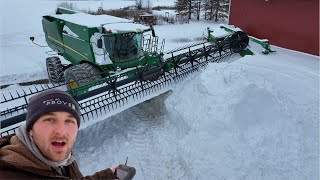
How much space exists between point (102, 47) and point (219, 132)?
3144 millimetres

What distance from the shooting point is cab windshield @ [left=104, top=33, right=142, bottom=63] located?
21.3 feet

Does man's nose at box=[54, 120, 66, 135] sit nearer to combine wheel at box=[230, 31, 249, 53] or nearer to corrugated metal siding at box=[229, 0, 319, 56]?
combine wheel at box=[230, 31, 249, 53]

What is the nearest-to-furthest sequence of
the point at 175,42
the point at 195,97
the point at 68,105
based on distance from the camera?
the point at 68,105
the point at 195,97
the point at 175,42

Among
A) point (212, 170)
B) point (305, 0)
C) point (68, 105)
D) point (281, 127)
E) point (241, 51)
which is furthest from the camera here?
point (305, 0)

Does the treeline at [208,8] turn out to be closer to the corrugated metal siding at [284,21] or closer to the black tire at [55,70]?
the corrugated metal siding at [284,21]

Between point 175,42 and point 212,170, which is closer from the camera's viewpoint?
point 212,170

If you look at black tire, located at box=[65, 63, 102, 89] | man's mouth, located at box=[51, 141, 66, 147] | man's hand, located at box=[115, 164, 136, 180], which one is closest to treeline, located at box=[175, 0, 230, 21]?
black tire, located at box=[65, 63, 102, 89]

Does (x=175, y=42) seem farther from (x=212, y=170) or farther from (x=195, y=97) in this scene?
(x=212, y=170)

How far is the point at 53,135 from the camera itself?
53.6 inches

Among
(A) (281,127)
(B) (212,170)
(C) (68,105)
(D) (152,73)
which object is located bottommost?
(B) (212,170)

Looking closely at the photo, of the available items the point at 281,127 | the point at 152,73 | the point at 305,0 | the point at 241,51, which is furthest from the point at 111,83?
the point at 305,0

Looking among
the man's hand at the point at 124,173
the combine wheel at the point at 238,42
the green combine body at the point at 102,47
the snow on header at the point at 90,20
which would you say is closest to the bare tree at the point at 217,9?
the combine wheel at the point at 238,42

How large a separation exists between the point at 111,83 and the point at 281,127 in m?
3.09

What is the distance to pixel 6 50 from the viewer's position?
13.1 m
